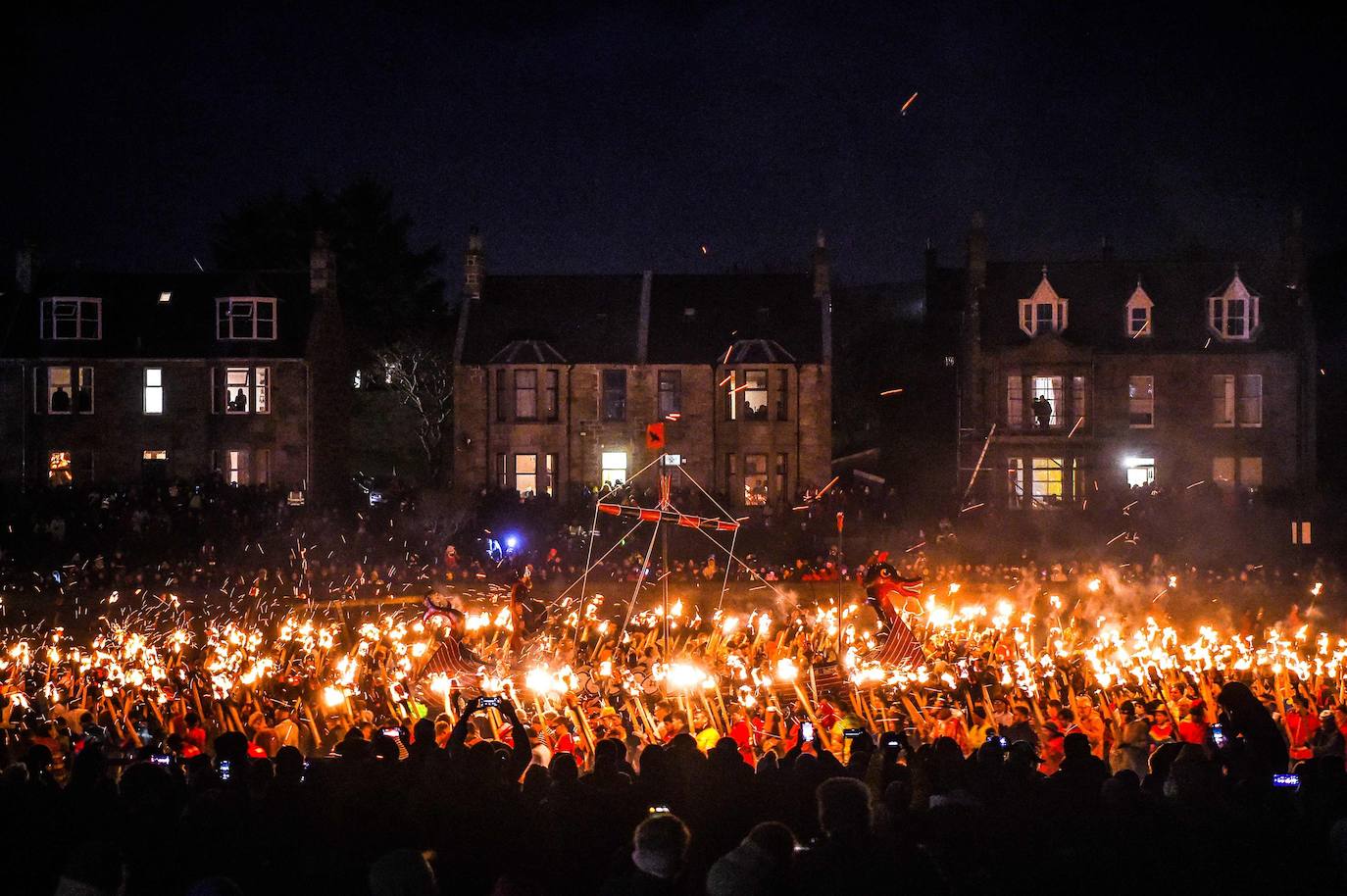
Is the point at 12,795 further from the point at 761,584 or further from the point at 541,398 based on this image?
the point at 541,398

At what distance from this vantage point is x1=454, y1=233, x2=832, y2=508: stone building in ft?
125

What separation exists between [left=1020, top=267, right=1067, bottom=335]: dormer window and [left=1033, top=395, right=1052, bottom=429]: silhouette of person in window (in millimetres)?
2237

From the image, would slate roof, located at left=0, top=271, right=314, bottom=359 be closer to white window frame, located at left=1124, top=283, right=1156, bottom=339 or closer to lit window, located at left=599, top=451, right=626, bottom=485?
lit window, located at left=599, top=451, right=626, bottom=485

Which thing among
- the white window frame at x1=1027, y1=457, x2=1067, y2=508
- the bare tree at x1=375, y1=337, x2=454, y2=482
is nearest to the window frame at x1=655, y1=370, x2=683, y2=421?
the bare tree at x1=375, y1=337, x2=454, y2=482

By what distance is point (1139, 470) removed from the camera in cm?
3784

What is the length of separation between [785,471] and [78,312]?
22.9 meters

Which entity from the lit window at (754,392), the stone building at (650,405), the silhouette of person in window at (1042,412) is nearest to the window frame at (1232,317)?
the silhouette of person in window at (1042,412)

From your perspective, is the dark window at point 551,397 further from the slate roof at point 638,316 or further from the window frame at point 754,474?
the window frame at point 754,474

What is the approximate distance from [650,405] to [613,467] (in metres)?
2.32

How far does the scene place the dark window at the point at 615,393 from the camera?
3859cm

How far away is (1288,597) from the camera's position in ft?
83.6

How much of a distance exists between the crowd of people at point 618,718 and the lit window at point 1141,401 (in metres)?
11.2

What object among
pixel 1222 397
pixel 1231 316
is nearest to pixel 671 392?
pixel 1222 397

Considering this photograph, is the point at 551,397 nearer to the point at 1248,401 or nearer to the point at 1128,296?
the point at 1128,296
